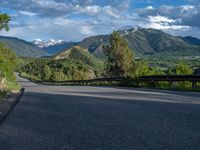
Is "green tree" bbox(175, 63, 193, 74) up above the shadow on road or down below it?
above

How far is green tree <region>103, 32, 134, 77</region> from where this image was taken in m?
60.8

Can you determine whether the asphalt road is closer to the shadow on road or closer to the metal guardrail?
the shadow on road

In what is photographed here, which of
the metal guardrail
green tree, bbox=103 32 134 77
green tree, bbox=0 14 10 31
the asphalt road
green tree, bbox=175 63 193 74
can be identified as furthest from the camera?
green tree, bbox=103 32 134 77

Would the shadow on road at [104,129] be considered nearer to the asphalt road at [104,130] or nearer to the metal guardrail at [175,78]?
the asphalt road at [104,130]

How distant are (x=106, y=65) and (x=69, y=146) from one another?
55.0 meters

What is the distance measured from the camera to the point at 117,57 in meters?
61.2

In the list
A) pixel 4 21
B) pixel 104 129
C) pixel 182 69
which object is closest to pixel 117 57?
pixel 182 69

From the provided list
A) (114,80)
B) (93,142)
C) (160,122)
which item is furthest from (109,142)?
(114,80)

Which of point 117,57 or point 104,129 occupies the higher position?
point 117,57

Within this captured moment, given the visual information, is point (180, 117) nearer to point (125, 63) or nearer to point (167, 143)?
point (167, 143)

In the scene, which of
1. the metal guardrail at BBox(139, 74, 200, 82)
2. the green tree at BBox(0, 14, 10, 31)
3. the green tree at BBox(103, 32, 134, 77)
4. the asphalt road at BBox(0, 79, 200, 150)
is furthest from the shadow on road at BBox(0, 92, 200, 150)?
the green tree at BBox(103, 32, 134, 77)

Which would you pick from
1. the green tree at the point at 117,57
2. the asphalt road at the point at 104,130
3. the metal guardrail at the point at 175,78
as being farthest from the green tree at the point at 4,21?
the green tree at the point at 117,57

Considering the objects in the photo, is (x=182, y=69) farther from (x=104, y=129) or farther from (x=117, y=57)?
(x=104, y=129)

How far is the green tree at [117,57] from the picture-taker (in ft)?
200
